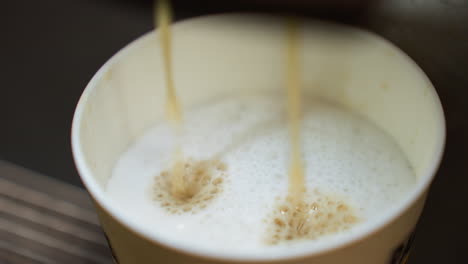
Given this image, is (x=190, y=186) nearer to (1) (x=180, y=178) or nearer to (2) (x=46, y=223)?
(1) (x=180, y=178)

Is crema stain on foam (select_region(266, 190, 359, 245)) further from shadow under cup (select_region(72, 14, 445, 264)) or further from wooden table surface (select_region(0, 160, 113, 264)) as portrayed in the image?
wooden table surface (select_region(0, 160, 113, 264))

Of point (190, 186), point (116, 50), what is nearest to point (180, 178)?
point (190, 186)

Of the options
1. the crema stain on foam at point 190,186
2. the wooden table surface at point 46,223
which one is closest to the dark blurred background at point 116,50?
the wooden table surface at point 46,223

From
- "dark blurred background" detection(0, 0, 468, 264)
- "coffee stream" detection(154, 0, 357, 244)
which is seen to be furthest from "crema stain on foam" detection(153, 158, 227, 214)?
"dark blurred background" detection(0, 0, 468, 264)

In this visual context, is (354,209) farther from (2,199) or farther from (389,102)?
(2,199)

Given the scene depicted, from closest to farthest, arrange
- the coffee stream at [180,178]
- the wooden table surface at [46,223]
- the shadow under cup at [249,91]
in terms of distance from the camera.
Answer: the shadow under cup at [249,91] → the coffee stream at [180,178] → the wooden table surface at [46,223]

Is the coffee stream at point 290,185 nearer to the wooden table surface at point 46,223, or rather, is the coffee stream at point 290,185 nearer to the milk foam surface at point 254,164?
the milk foam surface at point 254,164

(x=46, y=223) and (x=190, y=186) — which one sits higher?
(x=190, y=186)
